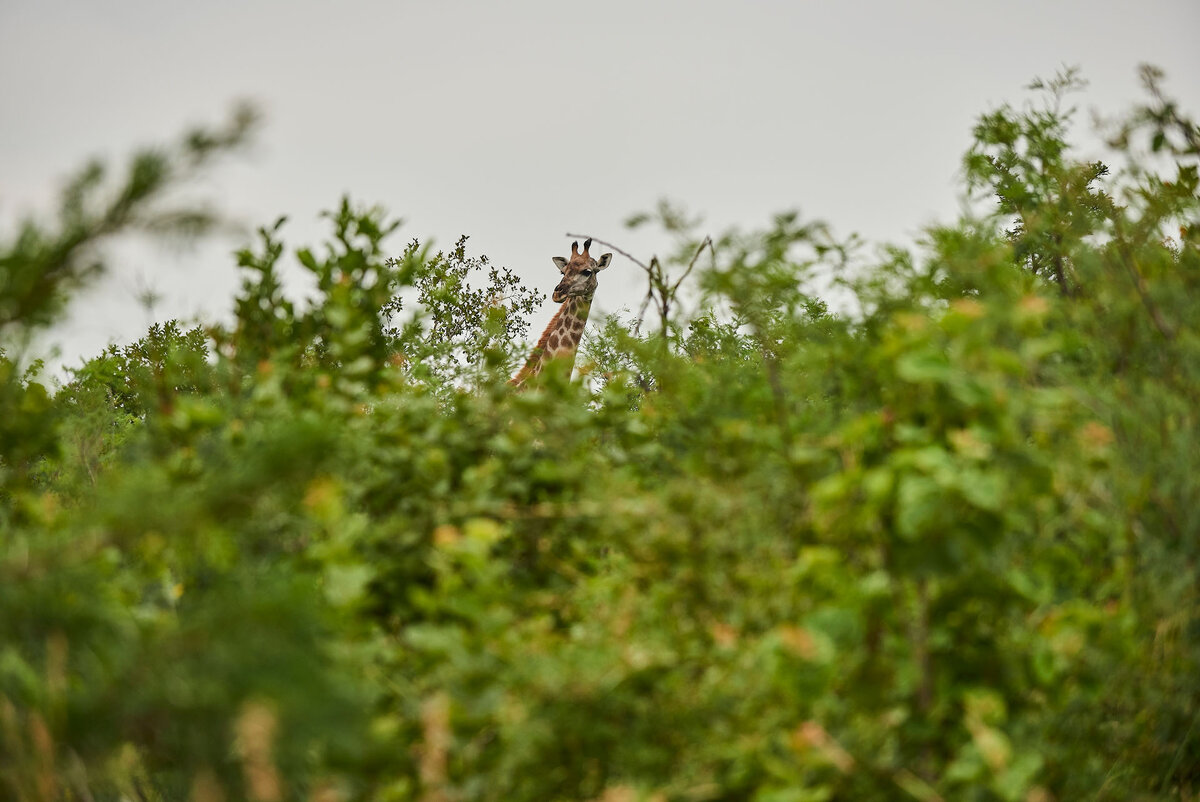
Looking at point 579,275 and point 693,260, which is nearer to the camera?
point 693,260

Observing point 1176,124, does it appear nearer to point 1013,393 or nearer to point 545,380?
→ point 1013,393

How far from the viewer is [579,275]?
1323 centimetres

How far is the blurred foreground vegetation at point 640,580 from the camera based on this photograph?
5.01 feet

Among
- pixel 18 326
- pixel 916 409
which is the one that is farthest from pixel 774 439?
pixel 18 326

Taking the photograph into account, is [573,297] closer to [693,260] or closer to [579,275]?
[579,275]

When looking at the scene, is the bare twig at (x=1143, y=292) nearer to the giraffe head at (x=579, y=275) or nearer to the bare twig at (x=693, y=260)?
the bare twig at (x=693, y=260)

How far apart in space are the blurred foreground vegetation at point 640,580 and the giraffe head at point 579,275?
10.5 m

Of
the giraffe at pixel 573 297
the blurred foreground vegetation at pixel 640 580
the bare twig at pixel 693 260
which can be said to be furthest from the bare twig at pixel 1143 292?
the giraffe at pixel 573 297

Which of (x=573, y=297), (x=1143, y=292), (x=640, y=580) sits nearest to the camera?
(x=640, y=580)

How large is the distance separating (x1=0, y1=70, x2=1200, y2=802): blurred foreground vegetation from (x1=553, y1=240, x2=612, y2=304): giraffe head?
34.3 feet

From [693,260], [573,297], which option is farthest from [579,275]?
[693,260]

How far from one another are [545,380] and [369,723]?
129 centimetres

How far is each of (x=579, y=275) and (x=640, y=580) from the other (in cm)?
1139

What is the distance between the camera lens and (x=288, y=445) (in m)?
1.68
